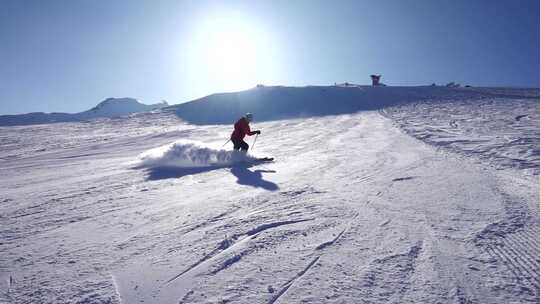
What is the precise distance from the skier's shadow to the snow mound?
28.0 inches

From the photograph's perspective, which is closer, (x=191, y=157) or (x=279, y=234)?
(x=279, y=234)

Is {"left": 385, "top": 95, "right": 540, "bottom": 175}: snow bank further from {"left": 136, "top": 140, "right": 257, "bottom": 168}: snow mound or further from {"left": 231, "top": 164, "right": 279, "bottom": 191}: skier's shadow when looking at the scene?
{"left": 136, "top": 140, "right": 257, "bottom": 168}: snow mound

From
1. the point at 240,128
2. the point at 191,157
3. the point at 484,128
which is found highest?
the point at 240,128

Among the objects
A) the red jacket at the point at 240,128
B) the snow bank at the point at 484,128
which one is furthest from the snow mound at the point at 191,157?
the snow bank at the point at 484,128

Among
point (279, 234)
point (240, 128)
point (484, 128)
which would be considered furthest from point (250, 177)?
point (484, 128)

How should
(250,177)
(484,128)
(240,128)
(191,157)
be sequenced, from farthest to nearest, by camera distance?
(484,128), (240,128), (191,157), (250,177)

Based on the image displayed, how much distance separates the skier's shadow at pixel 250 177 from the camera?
6.96 meters

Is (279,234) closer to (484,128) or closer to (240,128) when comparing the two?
(240,128)

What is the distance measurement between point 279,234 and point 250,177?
3855mm

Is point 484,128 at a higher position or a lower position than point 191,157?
lower

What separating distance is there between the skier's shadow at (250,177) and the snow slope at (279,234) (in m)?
0.06

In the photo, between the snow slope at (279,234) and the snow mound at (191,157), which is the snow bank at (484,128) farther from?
the snow mound at (191,157)

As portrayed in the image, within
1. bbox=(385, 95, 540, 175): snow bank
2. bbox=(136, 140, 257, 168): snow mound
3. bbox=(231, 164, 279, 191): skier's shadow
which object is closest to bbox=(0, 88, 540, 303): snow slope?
bbox=(231, 164, 279, 191): skier's shadow

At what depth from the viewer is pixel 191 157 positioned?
403 inches
